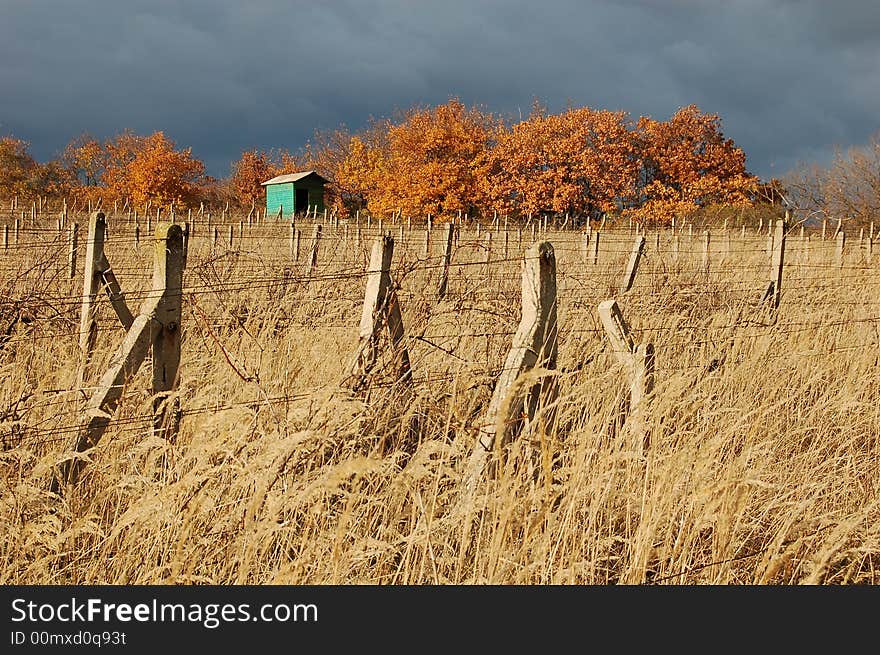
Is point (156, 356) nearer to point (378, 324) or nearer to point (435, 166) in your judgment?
point (378, 324)

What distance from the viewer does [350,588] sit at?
92.7 inches

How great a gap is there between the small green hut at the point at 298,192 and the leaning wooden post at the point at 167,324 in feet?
174

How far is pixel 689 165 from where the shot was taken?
4900 cm

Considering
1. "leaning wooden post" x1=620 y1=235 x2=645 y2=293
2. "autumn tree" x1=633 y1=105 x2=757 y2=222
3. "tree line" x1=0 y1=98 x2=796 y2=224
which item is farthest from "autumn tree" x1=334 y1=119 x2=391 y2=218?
"leaning wooden post" x1=620 y1=235 x2=645 y2=293

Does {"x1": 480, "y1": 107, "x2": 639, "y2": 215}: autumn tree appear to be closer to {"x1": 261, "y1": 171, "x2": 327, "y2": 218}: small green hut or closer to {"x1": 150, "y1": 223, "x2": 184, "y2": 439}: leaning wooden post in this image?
{"x1": 261, "y1": 171, "x2": 327, "y2": 218}: small green hut

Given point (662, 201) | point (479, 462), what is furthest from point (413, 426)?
point (662, 201)

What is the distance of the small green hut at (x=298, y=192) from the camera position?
55.5 meters

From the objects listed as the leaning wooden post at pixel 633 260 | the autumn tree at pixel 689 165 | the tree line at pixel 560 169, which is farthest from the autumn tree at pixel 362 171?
the leaning wooden post at pixel 633 260

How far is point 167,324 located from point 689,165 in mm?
51088

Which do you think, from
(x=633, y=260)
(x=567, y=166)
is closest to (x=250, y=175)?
(x=567, y=166)

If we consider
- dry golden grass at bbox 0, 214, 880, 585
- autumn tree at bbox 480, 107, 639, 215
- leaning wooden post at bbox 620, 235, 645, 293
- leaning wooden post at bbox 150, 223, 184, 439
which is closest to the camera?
dry golden grass at bbox 0, 214, 880, 585

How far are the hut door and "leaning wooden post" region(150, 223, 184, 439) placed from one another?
177ft

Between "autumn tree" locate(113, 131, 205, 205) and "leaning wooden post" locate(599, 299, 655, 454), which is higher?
"autumn tree" locate(113, 131, 205, 205)

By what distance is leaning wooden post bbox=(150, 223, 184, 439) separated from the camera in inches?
128
